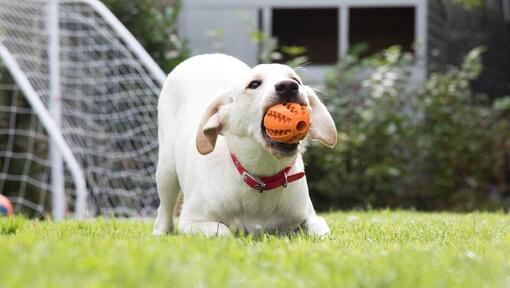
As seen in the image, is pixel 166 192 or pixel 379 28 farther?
pixel 379 28

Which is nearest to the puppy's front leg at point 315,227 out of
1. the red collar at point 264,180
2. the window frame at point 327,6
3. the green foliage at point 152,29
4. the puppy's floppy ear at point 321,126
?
the red collar at point 264,180

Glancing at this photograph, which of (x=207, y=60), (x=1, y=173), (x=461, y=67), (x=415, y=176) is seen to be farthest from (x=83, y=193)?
(x=461, y=67)

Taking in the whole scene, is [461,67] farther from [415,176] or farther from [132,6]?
[132,6]

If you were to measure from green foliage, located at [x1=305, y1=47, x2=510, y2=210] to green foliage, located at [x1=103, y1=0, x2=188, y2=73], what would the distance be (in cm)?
195

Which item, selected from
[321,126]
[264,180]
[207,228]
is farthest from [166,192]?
[321,126]

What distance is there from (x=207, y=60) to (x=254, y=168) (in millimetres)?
1263

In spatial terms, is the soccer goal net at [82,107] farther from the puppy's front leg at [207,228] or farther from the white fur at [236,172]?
the puppy's front leg at [207,228]

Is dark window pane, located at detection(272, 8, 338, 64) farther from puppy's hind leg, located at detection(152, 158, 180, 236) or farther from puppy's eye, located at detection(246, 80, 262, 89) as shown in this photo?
puppy's eye, located at detection(246, 80, 262, 89)

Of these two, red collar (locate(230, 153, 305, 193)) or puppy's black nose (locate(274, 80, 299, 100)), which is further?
red collar (locate(230, 153, 305, 193))

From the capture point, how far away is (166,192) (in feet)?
17.3

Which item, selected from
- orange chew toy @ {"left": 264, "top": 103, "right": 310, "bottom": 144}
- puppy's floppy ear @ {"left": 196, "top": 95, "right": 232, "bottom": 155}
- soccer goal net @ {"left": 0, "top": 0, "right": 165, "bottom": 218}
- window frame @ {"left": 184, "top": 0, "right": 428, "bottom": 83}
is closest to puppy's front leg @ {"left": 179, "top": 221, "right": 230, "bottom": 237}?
puppy's floppy ear @ {"left": 196, "top": 95, "right": 232, "bottom": 155}

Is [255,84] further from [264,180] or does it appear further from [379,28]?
[379,28]

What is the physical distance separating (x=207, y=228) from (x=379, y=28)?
9569 millimetres

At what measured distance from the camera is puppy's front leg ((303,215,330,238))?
451cm
